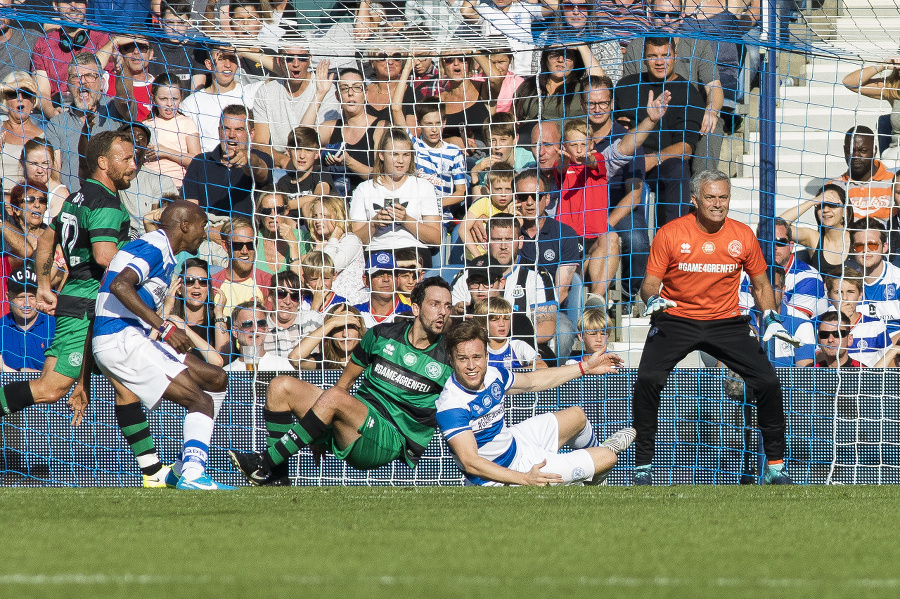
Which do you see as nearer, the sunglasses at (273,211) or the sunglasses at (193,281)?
the sunglasses at (193,281)

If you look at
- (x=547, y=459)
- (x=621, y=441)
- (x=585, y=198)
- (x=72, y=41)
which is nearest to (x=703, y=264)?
(x=621, y=441)

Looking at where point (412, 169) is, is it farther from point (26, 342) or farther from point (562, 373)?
point (26, 342)

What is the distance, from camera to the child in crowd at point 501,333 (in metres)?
9.12

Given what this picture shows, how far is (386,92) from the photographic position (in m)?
10.6

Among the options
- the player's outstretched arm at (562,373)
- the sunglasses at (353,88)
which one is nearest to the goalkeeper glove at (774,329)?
the player's outstretched arm at (562,373)

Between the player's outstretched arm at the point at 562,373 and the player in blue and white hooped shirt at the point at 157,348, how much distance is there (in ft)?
6.27

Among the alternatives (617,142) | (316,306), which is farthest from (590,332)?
(316,306)

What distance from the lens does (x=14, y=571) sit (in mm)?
3693

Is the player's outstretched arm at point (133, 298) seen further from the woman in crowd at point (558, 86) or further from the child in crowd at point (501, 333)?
the woman in crowd at point (558, 86)

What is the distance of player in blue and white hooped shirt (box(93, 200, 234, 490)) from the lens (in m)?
6.74

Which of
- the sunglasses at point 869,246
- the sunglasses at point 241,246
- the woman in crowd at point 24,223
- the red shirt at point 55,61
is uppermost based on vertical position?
the red shirt at point 55,61

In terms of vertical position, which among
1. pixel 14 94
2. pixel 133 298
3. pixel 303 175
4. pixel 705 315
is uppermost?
pixel 14 94

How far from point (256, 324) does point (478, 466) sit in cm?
333

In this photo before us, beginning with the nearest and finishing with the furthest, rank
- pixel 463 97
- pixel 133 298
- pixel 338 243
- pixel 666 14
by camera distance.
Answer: pixel 133 298 < pixel 666 14 < pixel 338 243 < pixel 463 97
